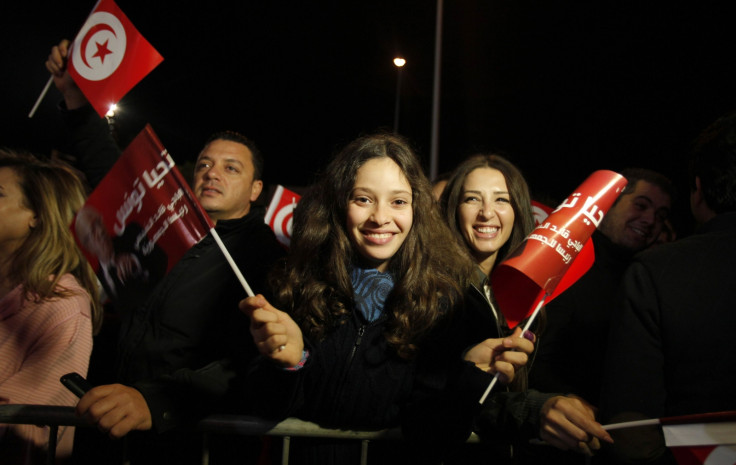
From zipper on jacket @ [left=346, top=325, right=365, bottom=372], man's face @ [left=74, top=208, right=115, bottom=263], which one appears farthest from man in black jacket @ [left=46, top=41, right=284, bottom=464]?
zipper on jacket @ [left=346, top=325, right=365, bottom=372]

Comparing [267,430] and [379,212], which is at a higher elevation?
[379,212]

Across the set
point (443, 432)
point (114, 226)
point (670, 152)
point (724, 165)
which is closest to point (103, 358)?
point (114, 226)

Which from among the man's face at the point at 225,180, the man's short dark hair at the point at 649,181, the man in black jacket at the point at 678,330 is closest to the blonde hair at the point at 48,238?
the man's face at the point at 225,180

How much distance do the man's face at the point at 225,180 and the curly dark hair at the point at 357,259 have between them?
967 mm

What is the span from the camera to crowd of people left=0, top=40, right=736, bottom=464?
1.84m

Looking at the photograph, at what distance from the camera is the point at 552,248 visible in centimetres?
201

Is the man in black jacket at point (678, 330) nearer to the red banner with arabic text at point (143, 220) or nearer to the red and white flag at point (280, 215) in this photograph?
the red banner with arabic text at point (143, 220)

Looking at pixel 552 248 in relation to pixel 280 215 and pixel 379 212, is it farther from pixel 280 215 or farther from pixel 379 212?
pixel 280 215

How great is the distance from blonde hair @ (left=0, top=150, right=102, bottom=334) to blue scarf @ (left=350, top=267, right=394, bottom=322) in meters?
1.47

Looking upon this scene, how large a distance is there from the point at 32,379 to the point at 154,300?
643mm

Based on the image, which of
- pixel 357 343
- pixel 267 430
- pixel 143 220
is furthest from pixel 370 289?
pixel 143 220

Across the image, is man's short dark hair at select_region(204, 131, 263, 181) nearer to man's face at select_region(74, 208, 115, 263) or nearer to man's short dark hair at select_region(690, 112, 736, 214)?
man's face at select_region(74, 208, 115, 263)

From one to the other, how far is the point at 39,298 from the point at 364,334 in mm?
1599

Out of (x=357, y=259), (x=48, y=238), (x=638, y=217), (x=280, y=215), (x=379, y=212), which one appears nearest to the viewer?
(x=379, y=212)
